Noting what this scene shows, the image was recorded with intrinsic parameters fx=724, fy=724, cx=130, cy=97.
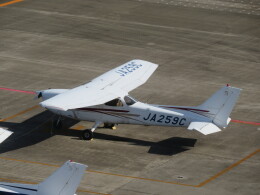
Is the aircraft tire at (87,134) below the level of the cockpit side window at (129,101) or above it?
below

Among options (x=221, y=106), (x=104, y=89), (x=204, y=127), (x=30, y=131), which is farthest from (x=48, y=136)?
(x=221, y=106)

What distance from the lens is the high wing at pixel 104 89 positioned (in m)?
31.0

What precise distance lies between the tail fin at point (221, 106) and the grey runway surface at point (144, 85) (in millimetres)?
1477

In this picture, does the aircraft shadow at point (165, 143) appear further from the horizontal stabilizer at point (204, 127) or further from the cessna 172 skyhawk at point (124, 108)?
the horizontal stabilizer at point (204, 127)

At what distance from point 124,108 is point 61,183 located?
35.9 ft

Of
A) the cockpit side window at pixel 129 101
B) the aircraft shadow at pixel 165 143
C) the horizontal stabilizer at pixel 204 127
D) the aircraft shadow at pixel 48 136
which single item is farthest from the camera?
the cockpit side window at pixel 129 101

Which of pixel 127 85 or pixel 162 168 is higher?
pixel 127 85

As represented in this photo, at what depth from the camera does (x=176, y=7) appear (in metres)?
58.1

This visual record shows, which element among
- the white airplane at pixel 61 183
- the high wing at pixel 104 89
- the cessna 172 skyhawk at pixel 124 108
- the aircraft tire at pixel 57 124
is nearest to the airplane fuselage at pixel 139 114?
the cessna 172 skyhawk at pixel 124 108

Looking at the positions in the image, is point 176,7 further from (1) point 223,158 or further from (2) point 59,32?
(1) point 223,158

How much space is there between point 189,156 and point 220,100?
2.79 metres

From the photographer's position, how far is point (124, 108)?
32.6 meters

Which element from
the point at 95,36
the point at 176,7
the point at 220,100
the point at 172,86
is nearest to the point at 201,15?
the point at 176,7

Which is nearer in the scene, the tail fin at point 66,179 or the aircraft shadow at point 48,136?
the tail fin at point 66,179
